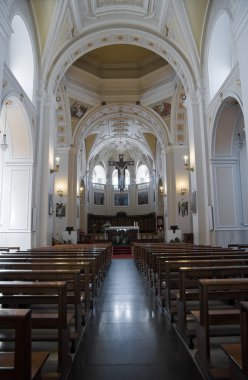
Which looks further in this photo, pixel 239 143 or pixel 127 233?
pixel 127 233

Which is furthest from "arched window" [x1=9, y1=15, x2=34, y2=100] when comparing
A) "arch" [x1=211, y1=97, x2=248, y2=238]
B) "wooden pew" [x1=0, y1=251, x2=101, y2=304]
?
"wooden pew" [x1=0, y1=251, x2=101, y2=304]

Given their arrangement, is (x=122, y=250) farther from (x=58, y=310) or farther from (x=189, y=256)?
(x=58, y=310)

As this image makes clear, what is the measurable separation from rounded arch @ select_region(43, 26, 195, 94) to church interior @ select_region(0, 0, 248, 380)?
0.15 ft

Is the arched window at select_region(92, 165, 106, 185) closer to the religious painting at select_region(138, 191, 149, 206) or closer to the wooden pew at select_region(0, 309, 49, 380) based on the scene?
the religious painting at select_region(138, 191, 149, 206)


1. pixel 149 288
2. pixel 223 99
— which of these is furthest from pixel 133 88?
pixel 149 288

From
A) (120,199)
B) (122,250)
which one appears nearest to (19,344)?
(122,250)

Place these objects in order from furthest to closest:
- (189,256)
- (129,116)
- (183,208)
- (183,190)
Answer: (129,116), (183,190), (183,208), (189,256)

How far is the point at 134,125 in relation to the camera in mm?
21109

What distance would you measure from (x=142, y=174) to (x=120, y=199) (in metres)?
3.35

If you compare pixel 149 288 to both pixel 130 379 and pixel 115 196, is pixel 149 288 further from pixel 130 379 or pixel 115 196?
Result: pixel 115 196

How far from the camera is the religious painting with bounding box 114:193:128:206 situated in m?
29.7

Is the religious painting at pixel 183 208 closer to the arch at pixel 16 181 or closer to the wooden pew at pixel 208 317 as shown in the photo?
the arch at pixel 16 181

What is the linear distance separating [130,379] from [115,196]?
27.7 m

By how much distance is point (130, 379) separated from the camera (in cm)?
219
